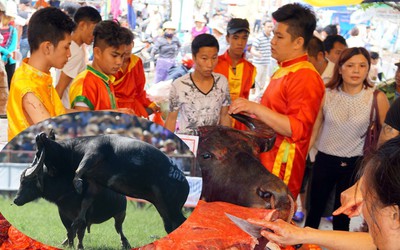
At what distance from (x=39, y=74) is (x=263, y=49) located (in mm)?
6410

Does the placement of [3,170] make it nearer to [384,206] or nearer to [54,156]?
[54,156]

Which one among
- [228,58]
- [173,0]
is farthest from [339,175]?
[173,0]

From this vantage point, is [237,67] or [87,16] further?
[237,67]

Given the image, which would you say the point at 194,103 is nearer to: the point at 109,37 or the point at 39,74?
the point at 109,37

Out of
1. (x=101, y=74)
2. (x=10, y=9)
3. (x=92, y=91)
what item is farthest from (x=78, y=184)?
(x=10, y=9)

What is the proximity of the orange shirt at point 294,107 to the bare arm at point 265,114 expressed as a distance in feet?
0.12

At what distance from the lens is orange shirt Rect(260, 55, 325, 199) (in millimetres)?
2590

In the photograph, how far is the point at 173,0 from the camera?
26.4 feet

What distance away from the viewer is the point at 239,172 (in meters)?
1.98

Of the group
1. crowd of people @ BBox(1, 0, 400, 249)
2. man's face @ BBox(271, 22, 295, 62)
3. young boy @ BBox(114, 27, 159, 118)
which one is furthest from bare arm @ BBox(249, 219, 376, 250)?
young boy @ BBox(114, 27, 159, 118)

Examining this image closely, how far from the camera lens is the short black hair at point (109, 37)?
2732 mm

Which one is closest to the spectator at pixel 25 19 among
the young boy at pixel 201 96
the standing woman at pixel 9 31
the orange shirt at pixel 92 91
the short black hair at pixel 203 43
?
the standing woman at pixel 9 31

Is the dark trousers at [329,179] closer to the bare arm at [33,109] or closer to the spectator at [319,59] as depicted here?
the spectator at [319,59]

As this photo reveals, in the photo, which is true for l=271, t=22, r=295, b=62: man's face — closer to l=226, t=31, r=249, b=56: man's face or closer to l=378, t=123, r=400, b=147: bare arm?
l=378, t=123, r=400, b=147: bare arm
